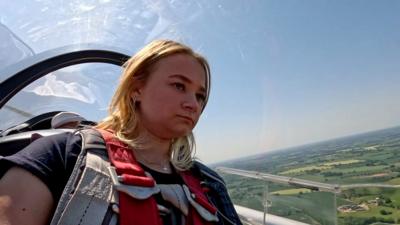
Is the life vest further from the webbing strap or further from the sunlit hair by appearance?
the sunlit hair

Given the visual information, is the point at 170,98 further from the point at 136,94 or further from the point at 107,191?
the point at 107,191

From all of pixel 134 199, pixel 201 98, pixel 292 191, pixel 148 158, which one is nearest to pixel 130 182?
pixel 134 199

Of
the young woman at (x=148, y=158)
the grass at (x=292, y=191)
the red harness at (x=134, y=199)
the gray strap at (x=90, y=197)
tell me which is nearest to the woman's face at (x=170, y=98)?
the young woman at (x=148, y=158)

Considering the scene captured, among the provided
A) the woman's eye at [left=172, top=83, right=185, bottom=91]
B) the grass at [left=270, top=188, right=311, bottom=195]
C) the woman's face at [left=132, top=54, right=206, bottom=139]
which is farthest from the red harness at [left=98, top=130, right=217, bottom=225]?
the grass at [left=270, top=188, right=311, bottom=195]

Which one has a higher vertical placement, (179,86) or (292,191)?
(179,86)

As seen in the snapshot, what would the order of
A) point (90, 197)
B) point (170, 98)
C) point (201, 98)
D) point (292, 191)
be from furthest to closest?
point (292, 191), point (201, 98), point (170, 98), point (90, 197)

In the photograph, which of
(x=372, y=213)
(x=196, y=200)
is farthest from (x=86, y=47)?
(x=372, y=213)

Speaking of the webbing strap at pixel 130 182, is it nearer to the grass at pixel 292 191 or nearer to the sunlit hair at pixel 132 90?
the sunlit hair at pixel 132 90

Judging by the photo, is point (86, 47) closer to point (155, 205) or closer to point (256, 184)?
point (155, 205)
